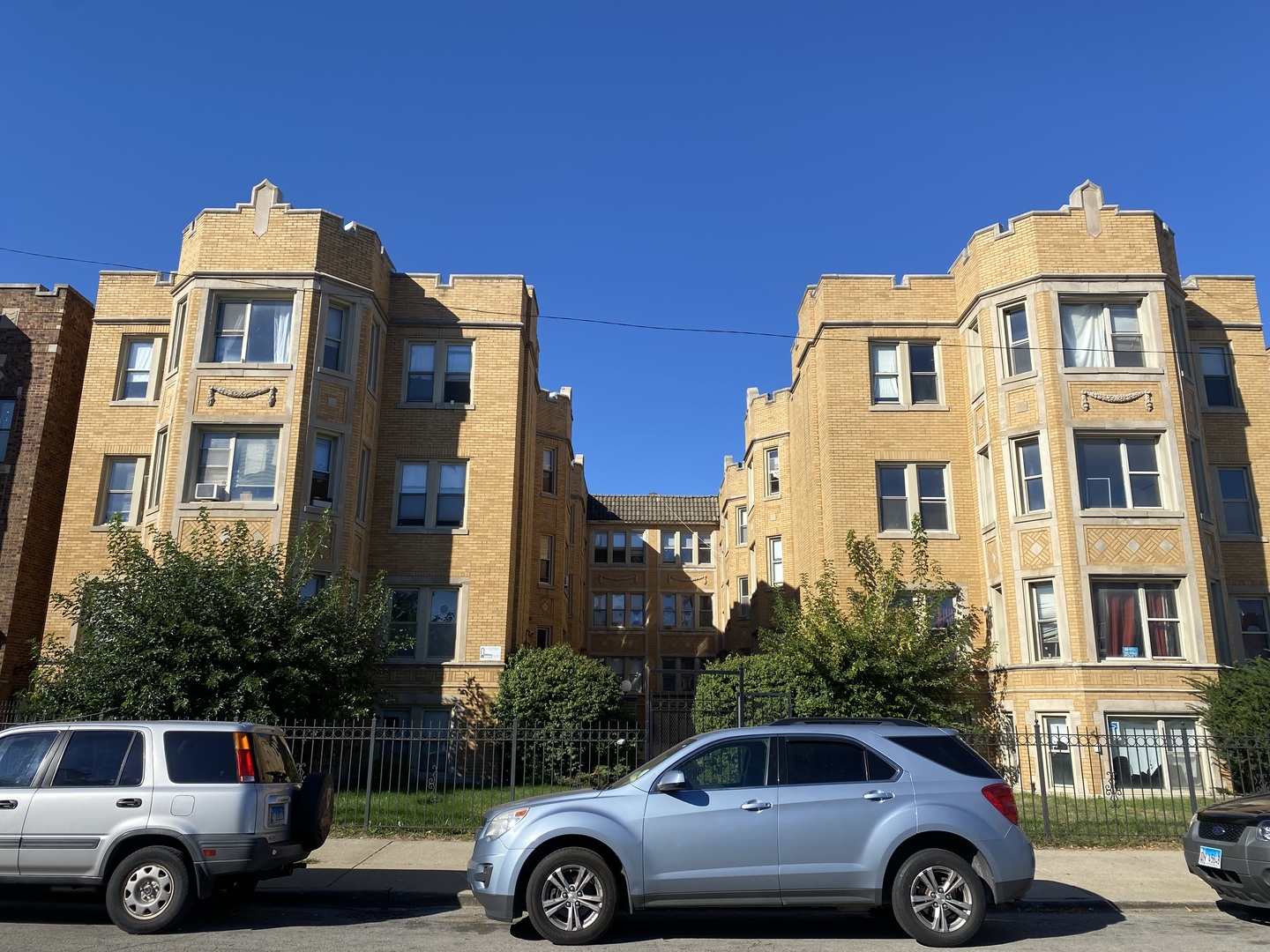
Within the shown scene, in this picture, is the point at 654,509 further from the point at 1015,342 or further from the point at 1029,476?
the point at 1029,476

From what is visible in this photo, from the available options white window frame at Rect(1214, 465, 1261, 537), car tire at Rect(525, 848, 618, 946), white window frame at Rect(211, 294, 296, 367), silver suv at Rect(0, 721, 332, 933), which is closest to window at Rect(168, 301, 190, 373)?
white window frame at Rect(211, 294, 296, 367)

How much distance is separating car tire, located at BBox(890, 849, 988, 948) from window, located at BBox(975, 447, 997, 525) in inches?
554

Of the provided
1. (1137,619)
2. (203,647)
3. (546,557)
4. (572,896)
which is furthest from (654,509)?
(572,896)

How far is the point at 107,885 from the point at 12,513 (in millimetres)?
16469

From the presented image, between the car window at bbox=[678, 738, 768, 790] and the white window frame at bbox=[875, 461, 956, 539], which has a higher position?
the white window frame at bbox=[875, 461, 956, 539]

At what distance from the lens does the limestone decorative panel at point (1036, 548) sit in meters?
19.2

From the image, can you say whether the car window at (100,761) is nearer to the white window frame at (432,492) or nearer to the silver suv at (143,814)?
the silver suv at (143,814)

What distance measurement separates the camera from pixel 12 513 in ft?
70.0

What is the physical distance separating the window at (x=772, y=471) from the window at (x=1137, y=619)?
45.1 feet

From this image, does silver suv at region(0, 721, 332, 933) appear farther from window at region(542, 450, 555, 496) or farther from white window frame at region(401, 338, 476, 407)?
window at region(542, 450, 555, 496)

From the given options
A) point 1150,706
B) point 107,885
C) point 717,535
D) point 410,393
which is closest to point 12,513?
point 410,393

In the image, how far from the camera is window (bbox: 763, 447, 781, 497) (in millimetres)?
31859

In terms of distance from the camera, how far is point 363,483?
21594 millimetres

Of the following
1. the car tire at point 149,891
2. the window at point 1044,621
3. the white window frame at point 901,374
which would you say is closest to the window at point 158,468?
the car tire at point 149,891
